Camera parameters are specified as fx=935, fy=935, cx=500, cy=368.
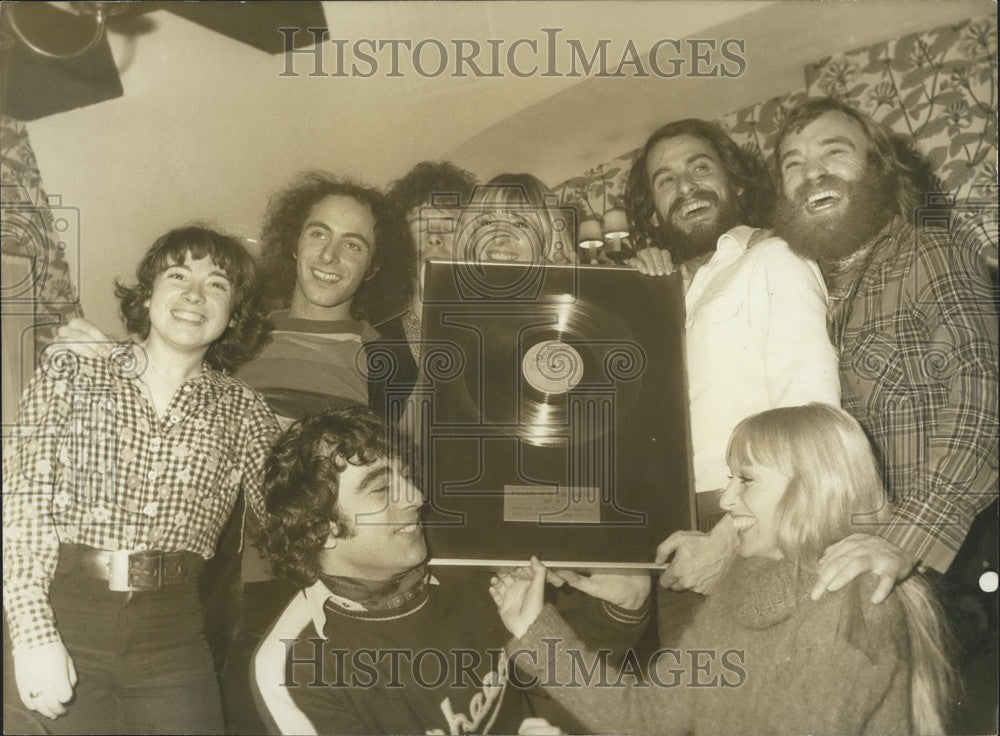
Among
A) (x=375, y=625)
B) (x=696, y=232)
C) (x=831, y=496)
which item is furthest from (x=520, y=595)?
(x=696, y=232)

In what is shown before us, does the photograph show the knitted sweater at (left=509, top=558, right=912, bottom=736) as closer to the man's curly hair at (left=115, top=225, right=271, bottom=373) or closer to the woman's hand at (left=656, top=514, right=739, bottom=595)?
the woman's hand at (left=656, top=514, right=739, bottom=595)

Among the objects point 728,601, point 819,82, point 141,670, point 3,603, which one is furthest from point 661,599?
point 3,603

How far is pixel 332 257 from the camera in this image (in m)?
2.54

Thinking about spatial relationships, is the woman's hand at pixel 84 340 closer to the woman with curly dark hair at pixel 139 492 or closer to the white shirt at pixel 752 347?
the woman with curly dark hair at pixel 139 492

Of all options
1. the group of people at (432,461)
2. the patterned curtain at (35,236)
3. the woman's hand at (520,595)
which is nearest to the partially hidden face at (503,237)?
the group of people at (432,461)

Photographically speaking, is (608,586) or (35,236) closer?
(608,586)

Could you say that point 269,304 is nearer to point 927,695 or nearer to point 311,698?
point 311,698

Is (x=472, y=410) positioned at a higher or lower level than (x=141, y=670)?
higher

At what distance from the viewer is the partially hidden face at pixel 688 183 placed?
2.59 m

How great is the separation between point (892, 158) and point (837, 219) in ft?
0.78

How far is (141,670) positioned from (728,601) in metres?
1.50

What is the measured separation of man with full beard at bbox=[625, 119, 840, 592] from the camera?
8.07 ft

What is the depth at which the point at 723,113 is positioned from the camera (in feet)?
8.64

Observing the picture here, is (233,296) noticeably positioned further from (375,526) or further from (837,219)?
(837,219)
